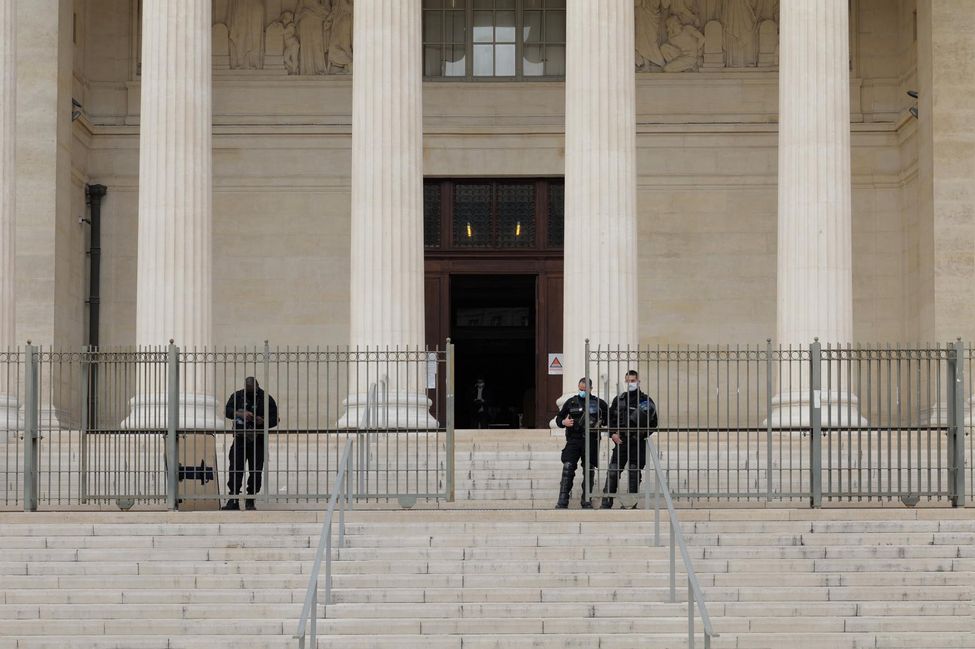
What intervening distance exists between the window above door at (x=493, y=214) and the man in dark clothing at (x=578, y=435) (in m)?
14.9

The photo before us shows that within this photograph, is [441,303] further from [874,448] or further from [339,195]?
[874,448]

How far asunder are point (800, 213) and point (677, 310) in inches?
328

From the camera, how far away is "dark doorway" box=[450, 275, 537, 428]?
4109 centimetres

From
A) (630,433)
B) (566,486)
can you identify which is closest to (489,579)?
(566,486)

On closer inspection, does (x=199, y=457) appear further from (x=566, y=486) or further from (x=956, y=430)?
(x=956, y=430)

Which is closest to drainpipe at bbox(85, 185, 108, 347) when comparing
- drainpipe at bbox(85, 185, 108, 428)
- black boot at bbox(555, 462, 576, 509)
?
drainpipe at bbox(85, 185, 108, 428)

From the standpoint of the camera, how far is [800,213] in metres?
31.1

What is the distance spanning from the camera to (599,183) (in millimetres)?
30734

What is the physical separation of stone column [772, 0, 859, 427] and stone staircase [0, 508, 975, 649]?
8450 mm

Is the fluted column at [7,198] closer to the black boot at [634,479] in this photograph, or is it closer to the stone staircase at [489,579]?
the stone staircase at [489,579]

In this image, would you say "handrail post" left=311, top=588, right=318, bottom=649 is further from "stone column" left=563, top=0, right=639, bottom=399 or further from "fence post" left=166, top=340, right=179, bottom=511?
"stone column" left=563, top=0, right=639, bottom=399

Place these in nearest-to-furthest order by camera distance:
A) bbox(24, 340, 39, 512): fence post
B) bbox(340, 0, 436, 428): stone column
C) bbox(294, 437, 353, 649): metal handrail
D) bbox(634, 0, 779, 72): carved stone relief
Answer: bbox(294, 437, 353, 649): metal handrail → bbox(24, 340, 39, 512): fence post → bbox(340, 0, 436, 428): stone column → bbox(634, 0, 779, 72): carved stone relief

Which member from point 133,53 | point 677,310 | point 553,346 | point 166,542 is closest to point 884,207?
point 677,310

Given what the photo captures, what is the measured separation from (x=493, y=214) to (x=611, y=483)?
16.0 meters
